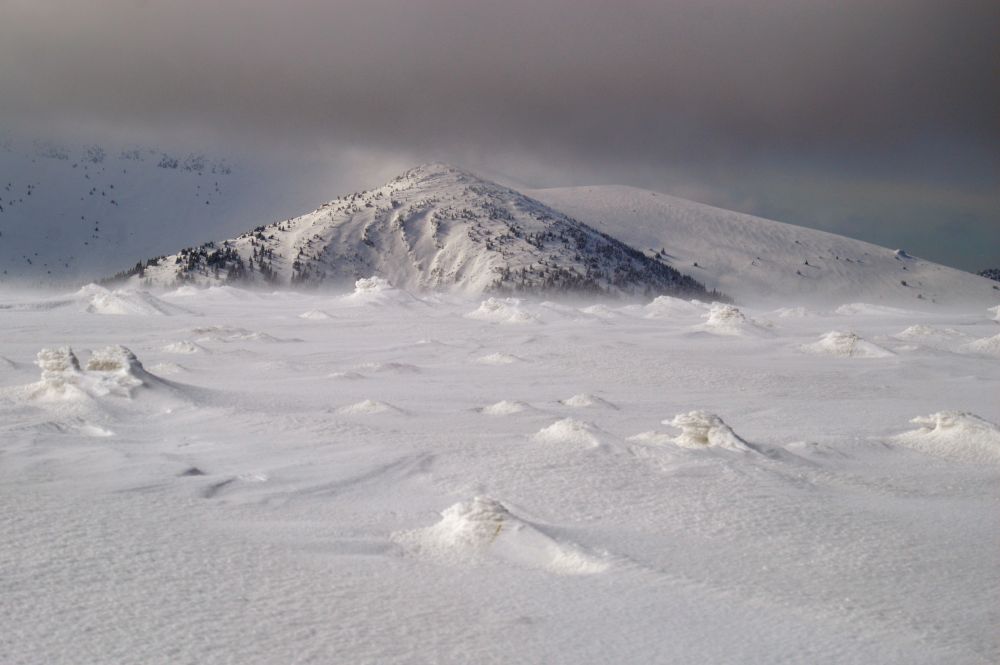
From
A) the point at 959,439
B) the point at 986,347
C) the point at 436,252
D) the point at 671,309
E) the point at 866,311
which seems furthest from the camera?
the point at 436,252

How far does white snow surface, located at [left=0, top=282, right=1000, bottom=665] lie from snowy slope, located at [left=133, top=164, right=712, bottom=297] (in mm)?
90736

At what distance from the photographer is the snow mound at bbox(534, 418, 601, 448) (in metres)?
9.39

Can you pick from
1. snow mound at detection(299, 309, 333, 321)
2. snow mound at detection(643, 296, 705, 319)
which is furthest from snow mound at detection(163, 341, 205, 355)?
snow mound at detection(643, 296, 705, 319)

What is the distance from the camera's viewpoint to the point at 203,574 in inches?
190

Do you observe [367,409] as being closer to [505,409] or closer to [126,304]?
[505,409]

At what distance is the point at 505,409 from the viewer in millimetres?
12430

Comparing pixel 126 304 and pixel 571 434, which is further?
pixel 126 304

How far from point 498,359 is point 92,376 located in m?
10.3

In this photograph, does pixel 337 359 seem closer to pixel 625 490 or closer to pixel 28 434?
pixel 28 434

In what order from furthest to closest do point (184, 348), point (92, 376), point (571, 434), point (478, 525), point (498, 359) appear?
point (184, 348) → point (498, 359) → point (92, 376) → point (571, 434) → point (478, 525)

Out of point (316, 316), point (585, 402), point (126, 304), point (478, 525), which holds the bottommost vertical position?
point (126, 304)

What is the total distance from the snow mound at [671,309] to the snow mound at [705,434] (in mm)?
30253

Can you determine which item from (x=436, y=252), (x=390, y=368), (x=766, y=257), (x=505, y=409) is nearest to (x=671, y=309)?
(x=390, y=368)

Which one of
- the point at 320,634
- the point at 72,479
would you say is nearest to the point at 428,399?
the point at 72,479
